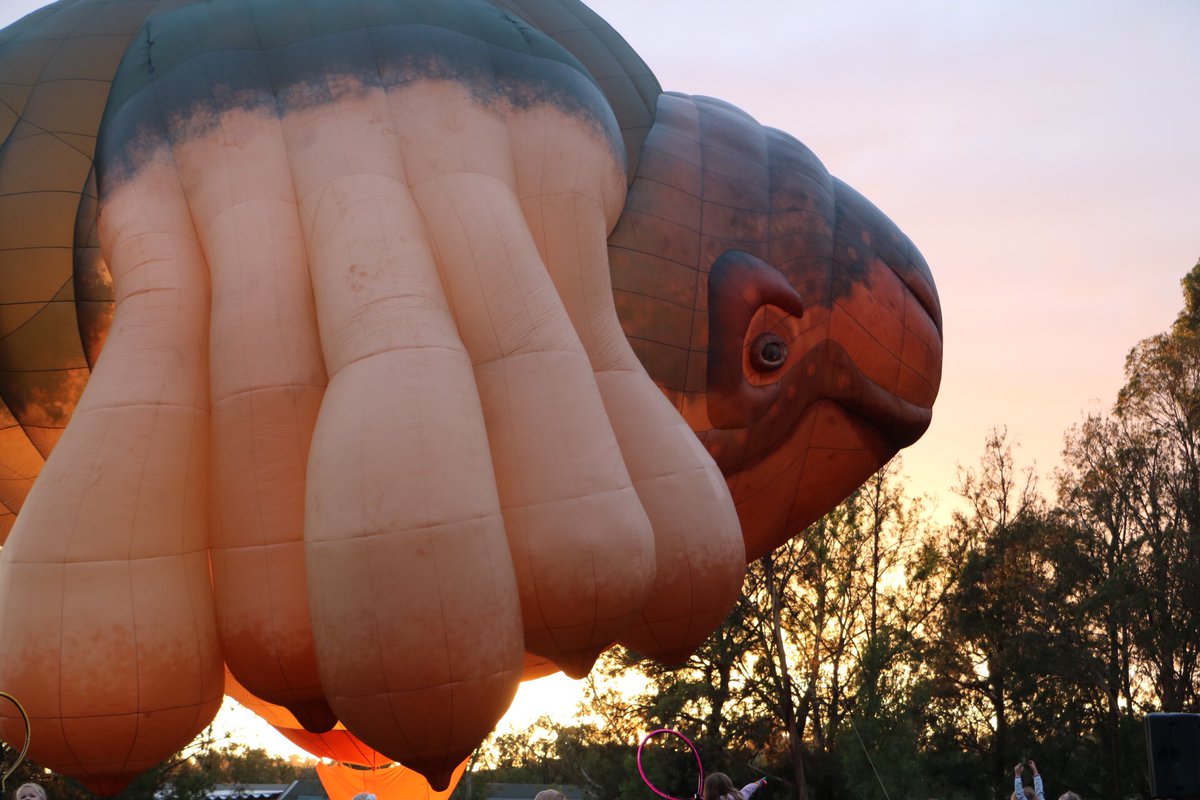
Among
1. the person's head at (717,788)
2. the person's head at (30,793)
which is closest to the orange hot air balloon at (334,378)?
the person's head at (30,793)

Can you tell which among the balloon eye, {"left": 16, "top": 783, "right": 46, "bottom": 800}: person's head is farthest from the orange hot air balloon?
the balloon eye

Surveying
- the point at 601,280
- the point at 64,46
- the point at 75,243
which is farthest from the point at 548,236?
the point at 64,46

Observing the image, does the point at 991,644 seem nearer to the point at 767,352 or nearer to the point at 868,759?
the point at 868,759

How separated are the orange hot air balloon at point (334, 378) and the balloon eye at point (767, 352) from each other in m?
0.33

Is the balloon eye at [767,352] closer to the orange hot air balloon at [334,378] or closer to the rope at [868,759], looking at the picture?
the orange hot air balloon at [334,378]

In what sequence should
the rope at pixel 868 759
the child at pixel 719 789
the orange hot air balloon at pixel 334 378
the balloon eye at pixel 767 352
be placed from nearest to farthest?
the orange hot air balloon at pixel 334 378
the child at pixel 719 789
the balloon eye at pixel 767 352
the rope at pixel 868 759

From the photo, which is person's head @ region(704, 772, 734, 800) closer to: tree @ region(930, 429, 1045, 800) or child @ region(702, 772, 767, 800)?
child @ region(702, 772, 767, 800)

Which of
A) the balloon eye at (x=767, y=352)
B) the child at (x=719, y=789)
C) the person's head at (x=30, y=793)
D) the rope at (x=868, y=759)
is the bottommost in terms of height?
the child at (x=719, y=789)

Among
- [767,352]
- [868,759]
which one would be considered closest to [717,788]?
[767,352]

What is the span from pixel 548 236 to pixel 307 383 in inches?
56.7

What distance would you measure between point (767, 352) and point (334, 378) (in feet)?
10.3

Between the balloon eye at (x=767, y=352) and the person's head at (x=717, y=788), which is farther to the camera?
the balloon eye at (x=767, y=352)

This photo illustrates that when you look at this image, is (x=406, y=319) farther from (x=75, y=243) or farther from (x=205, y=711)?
(x=75, y=243)

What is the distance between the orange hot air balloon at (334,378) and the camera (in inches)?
205
